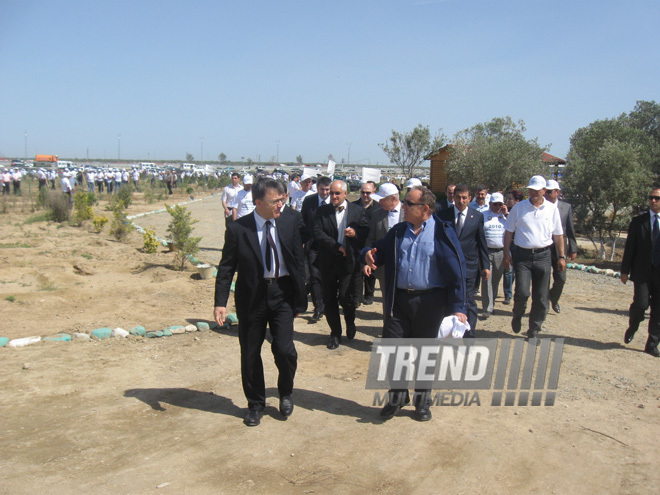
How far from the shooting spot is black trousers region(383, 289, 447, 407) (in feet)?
15.6

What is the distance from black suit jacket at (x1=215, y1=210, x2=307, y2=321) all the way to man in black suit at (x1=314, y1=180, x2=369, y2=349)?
202 cm

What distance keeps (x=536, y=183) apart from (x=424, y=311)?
10.9ft

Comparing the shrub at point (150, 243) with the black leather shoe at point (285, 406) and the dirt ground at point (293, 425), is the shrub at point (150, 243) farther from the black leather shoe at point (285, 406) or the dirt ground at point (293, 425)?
the black leather shoe at point (285, 406)

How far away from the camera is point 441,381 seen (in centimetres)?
586

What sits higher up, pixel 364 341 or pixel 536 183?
pixel 536 183

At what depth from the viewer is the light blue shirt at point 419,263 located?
4.74 meters

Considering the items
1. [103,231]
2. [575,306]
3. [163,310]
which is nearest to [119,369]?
[163,310]

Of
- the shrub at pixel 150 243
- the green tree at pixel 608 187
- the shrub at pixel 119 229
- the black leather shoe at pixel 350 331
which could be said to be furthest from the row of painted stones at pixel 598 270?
the shrub at pixel 119 229

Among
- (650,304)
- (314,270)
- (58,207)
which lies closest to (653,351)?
(650,304)

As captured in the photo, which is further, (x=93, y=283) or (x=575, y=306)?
(x=93, y=283)

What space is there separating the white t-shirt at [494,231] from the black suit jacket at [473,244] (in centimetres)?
205

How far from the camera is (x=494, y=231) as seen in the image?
9.02 meters

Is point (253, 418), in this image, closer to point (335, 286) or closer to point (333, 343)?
point (333, 343)

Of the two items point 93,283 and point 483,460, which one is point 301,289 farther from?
point 93,283
